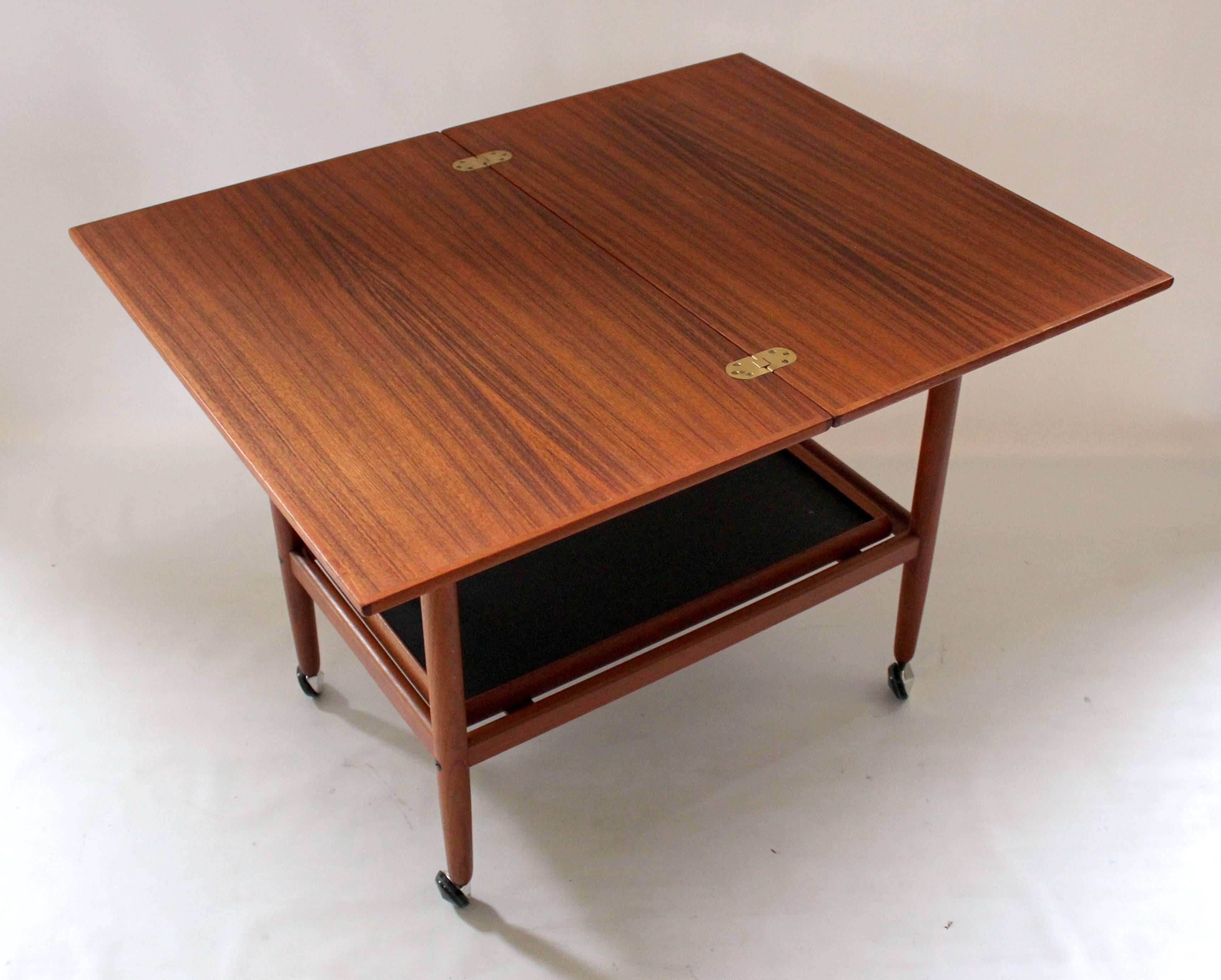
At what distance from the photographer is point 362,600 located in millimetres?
1383

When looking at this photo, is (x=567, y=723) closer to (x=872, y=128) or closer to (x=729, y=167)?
(x=729, y=167)


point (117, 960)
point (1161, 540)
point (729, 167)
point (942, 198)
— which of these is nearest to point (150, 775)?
point (117, 960)

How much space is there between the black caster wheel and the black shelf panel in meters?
0.34

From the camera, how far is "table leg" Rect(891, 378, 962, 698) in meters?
2.03

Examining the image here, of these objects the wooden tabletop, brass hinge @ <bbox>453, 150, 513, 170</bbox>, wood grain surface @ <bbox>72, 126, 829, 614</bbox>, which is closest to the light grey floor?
wood grain surface @ <bbox>72, 126, 829, 614</bbox>

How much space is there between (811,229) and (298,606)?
100 centimetres

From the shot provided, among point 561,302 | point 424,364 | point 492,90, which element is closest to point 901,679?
point 561,302

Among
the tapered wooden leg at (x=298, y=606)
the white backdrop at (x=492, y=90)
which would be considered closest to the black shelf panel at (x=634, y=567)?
the tapered wooden leg at (x=298, y=606)

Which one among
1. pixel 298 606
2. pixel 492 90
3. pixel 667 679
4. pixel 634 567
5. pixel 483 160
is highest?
pixel 483 160

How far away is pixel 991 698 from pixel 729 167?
999mm

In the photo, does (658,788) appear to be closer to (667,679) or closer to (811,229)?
(667,679)

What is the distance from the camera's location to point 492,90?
2730mm

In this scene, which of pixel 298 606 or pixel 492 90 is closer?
pixel 298 606

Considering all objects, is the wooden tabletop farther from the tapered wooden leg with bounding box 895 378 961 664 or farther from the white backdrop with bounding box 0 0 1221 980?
the white backdrop with bounding box 0 0 1221 980
